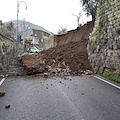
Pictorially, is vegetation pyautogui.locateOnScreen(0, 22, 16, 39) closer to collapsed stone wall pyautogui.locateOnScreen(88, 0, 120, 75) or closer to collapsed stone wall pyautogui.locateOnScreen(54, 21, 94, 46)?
collapsed stone wall pyautogui.locateOnScreen(88, 0, 120, 75)

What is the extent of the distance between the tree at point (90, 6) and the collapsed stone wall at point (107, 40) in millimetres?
10004

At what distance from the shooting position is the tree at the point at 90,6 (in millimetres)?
17622

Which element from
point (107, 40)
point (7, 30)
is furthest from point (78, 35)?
point (107, 40)

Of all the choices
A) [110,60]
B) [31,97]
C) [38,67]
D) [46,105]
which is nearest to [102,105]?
[46,105]

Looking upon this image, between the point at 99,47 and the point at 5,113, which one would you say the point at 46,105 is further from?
the point at 99,47

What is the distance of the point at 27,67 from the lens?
27.4 ft

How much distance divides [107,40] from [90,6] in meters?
13.0

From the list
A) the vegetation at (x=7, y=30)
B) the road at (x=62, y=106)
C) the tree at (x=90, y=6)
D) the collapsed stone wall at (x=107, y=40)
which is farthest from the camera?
the tree at (x=90, y=6)

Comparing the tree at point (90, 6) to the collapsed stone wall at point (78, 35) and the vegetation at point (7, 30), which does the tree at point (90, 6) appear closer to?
the collapsed stone wall at point (78, 35)

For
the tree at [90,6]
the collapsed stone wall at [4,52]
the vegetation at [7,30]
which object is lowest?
the collapsed stone wall at [4,52]

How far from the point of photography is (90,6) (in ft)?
59.3

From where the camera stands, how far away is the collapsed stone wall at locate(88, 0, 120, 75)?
21.0ft

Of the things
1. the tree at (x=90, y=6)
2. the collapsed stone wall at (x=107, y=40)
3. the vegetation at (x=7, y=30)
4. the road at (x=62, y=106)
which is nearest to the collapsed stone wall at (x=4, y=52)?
the vegetation at (x=7, y=30)

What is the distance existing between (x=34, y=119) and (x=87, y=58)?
8.11 m
